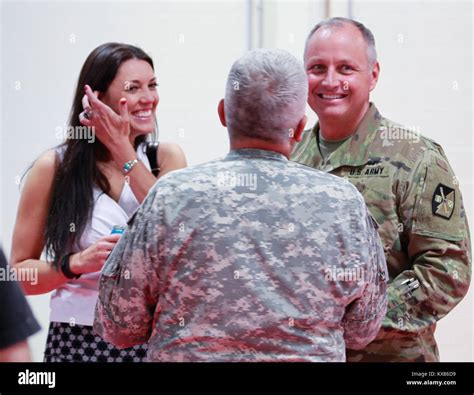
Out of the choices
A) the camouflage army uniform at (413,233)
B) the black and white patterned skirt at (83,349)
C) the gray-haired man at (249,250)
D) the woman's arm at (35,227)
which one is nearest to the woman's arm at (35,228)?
the woman's arm at (35,227)

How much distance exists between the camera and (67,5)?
345cm

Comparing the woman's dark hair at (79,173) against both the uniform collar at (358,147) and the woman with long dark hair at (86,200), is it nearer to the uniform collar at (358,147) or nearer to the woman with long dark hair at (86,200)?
the woman with long dark hair at (86,200)

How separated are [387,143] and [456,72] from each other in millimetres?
1253

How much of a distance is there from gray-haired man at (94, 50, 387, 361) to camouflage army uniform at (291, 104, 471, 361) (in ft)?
1.56

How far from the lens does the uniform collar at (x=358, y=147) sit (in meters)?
2.43

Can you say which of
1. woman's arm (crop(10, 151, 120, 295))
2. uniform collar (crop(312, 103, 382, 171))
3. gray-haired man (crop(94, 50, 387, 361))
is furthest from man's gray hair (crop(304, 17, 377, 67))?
woman's arm (crop(10, 151, 120, 295))

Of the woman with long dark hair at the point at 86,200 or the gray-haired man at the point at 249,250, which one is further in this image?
the woman with long dark hair at the point at 86,200

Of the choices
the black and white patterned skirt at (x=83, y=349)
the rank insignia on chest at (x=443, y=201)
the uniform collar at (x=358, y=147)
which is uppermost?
the uniform collar at (x=358, y=147)

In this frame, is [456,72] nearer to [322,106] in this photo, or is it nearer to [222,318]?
[322,106]

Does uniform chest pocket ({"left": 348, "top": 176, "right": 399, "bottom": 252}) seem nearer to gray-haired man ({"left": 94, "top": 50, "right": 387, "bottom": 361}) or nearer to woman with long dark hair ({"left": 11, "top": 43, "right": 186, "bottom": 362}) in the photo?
gray-haired man ({"left": 94, "top": 50, "right": 387, "bottom": 361})

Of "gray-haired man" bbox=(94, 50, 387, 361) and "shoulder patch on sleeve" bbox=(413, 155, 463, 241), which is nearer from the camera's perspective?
"gray-haired man" bbox=(94, 50, 387, 361)

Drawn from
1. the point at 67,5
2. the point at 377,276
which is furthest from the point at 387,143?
the point at 67,5

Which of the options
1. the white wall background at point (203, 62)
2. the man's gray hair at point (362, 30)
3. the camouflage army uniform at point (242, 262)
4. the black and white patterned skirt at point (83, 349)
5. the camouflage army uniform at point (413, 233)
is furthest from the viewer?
the white wall background at point (203, 62)

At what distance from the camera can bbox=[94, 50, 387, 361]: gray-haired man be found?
70.4 inches
